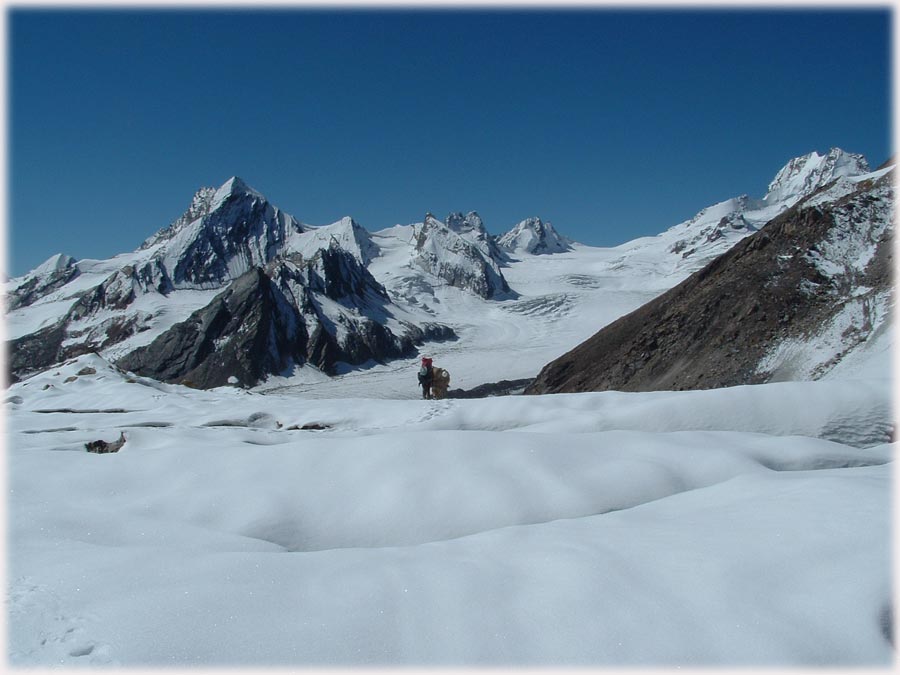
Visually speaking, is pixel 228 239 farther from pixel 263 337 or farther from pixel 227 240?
pixel 263 337

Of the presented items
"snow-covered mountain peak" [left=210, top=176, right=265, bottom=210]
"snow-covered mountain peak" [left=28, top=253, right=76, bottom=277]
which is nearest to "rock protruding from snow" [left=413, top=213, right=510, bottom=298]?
"snow-covered mountain peak" [left=210, top=176, right=265, bottom=210]

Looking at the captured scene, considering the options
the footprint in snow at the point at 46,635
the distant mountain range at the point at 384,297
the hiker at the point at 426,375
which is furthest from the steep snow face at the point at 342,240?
the footprint in snow at the point at 46,635

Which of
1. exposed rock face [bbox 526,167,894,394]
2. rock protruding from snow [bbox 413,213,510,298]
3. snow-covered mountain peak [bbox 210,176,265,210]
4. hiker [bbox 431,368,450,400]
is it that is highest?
snow-covered mountain peak [bbox 210,176,265,210]

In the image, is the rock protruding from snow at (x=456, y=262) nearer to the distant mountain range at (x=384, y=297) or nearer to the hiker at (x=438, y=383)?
the distant mountain range at (x=384, y=297)

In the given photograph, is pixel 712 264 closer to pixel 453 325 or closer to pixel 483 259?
pixel 453 325

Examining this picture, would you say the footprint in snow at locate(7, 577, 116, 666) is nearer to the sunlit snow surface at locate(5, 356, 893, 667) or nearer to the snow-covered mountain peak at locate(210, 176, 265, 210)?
the sunlit snow surface at locate(5, 356, 893, 667)

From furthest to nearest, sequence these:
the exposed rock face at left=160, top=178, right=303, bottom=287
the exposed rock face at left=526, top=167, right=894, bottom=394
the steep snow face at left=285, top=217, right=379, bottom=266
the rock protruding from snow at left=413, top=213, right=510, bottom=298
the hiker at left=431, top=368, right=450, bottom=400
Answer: the rock protruding from snow at left=413, top=213, right=510, bottom=298, the steep snow face at left=285, top=217, right=379, bottom=266, the exposed rock face at left=160, top=178, right=303, bottom=287, the hiker at left=431, top=368, right=450, bottom=400, the exposed rock face at left=526, top=167, right=894, bottom=394

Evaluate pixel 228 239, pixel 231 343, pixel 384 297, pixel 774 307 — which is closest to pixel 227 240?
pixel 228 239
